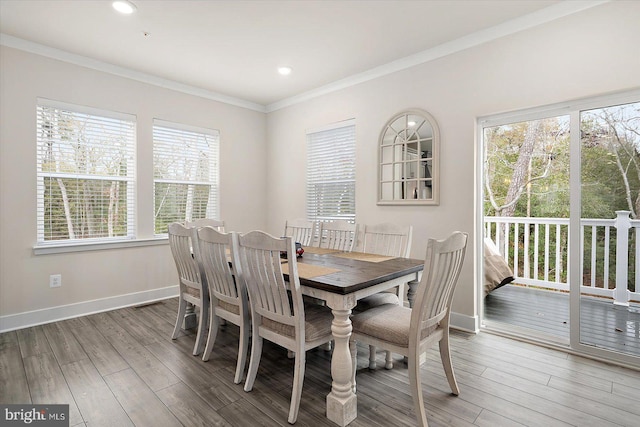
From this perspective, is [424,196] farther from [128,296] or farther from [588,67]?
[128,296]

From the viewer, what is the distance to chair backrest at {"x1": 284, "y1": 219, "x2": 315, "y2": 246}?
360 cm

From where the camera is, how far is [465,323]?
10.3 feet

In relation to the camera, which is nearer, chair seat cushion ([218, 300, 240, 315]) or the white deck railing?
chair seat cushion ([218, 300, 240, 315])

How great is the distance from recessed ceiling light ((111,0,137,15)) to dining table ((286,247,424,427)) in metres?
2.51

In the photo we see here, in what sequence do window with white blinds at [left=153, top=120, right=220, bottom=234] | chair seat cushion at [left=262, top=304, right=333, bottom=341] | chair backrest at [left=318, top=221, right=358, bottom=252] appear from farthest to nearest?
window with white blinds at [left=153, top=120, right=220, bottom=234] < chair backrest at [left=318, top=221, right=358, bottom=252] < chair seat cushion at [left=262, top=304, right=333, bottom=341]

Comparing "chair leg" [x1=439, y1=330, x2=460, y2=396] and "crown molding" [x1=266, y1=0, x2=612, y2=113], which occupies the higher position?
"crown molding" [x1=266, y1=0, x2=612, y2=113]

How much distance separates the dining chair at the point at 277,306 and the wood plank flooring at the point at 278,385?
28 centimetres

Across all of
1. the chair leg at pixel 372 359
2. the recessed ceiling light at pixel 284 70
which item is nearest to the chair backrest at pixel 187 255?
the chair leg at pixel 372 359

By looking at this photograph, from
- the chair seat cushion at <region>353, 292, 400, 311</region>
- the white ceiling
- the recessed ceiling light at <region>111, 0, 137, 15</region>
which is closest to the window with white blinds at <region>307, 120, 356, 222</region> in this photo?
the white ceiling

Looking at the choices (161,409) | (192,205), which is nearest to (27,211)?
(192,205)

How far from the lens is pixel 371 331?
6.21 ft

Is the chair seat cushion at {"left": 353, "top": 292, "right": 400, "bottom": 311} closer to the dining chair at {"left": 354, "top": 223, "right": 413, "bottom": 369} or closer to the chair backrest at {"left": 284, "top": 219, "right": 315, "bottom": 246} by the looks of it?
the dining chair at {"left": 354, "top": 223, "right": 413, "bottom": 369}

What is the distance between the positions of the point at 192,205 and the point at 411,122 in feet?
10.2

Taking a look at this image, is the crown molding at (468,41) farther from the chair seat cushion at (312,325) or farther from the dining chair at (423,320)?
the chair seat cushion at (312,325)
